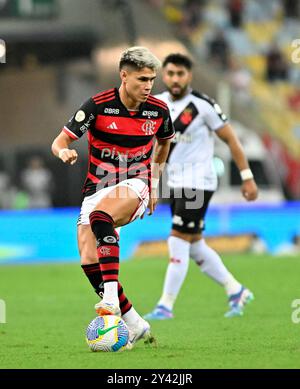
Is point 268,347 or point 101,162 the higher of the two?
point 101,162

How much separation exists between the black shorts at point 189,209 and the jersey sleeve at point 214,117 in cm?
67

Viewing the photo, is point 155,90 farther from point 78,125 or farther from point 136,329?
point 136,329

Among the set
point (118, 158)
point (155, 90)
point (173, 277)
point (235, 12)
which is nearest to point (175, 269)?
point (173, 277)

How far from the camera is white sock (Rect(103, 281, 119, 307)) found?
7145mm

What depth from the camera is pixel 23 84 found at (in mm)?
27359

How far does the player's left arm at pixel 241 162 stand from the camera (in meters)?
9.66

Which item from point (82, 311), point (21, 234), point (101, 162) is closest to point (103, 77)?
point (21, 234)

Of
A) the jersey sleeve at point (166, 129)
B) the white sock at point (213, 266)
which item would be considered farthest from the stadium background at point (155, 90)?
the jersey sleeve at point (166, 129)

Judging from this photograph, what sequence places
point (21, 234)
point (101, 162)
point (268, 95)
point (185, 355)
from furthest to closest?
1. point (268, 95)
2. point (21, 234)
3. point (101, 162)
4. point (185, 355)

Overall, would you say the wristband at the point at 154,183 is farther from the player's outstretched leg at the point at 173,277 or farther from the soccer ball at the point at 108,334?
the player's outstretched leg at the point at 173,277

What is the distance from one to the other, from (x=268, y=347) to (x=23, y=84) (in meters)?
20.9

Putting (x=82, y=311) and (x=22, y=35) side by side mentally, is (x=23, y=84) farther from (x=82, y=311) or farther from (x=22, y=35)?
(x=82, y=311)

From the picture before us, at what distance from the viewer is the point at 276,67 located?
27.2 metres

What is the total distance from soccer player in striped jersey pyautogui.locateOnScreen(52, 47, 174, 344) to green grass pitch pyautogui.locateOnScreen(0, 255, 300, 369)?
560 millimetres
